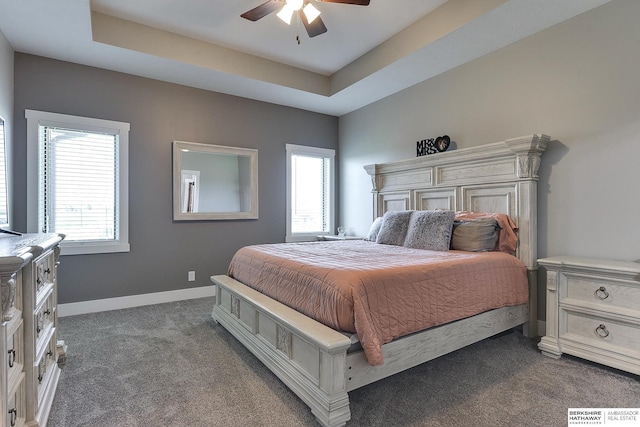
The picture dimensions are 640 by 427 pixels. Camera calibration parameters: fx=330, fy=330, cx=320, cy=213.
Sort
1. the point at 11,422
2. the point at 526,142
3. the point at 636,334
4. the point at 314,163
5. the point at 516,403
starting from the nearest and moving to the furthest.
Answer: the point at 11,422 < the point at 516,403 < the point at 636,334 < the point at 526,142 < the point at 314,163

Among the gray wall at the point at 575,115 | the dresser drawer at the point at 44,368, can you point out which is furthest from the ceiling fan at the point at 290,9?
the dresser drawer at the point at 44,368

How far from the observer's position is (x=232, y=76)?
3854mm

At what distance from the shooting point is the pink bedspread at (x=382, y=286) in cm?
181

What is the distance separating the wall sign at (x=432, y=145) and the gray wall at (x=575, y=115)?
13cm

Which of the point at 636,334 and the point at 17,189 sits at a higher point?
the point at 17,189

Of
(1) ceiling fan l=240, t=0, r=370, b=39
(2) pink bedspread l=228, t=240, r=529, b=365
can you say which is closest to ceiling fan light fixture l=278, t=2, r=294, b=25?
(1) ceiling fan l=240, t=0, r=370, b=39

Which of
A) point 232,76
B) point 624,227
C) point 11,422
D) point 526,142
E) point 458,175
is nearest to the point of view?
point 11,422

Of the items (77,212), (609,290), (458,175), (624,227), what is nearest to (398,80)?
(458,175)

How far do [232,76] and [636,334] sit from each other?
4.26 m

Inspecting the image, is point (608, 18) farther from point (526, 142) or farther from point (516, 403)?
point (516, 403)

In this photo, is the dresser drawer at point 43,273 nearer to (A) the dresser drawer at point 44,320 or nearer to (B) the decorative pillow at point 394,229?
(A) the dresser drawer at point 44,320

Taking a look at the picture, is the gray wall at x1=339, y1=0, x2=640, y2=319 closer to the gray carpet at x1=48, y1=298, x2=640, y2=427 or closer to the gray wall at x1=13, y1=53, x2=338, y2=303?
the gray carpet at x1=48, y1=298, x2=640, y2=427

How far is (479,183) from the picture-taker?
331 centimetres

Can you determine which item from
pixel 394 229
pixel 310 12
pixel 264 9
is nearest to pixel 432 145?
pixel 394 229
